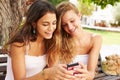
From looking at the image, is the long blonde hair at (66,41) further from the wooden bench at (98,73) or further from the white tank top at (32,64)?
the wooden bench at (98,73)

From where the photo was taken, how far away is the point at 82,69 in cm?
95

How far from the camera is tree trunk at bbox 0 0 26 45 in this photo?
5.84 feet

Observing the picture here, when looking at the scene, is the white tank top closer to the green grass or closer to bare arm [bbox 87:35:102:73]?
bare arm [bbox 87:35:102:73]

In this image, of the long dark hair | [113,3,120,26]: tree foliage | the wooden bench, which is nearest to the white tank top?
the long dark hair

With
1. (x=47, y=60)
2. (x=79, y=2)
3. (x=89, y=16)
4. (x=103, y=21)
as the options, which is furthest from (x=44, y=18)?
(x=103, y=21)

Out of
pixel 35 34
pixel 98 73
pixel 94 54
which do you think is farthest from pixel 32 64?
pixel 98 73

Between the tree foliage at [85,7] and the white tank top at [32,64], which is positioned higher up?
the tree foliage at [85,7]

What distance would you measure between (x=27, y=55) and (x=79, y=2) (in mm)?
1088

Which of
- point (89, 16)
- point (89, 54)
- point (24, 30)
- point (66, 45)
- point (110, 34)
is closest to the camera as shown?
point (24, 30)

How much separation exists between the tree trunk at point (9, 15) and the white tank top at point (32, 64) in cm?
83

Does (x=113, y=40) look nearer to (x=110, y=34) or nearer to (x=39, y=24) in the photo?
(x=110, y=34)

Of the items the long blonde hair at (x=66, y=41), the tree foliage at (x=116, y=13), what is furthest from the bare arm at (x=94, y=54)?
the tree foliage at (x=116, y=13)

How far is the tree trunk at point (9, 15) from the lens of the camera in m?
1.78

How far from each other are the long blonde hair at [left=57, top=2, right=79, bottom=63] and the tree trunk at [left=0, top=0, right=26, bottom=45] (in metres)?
0.70
